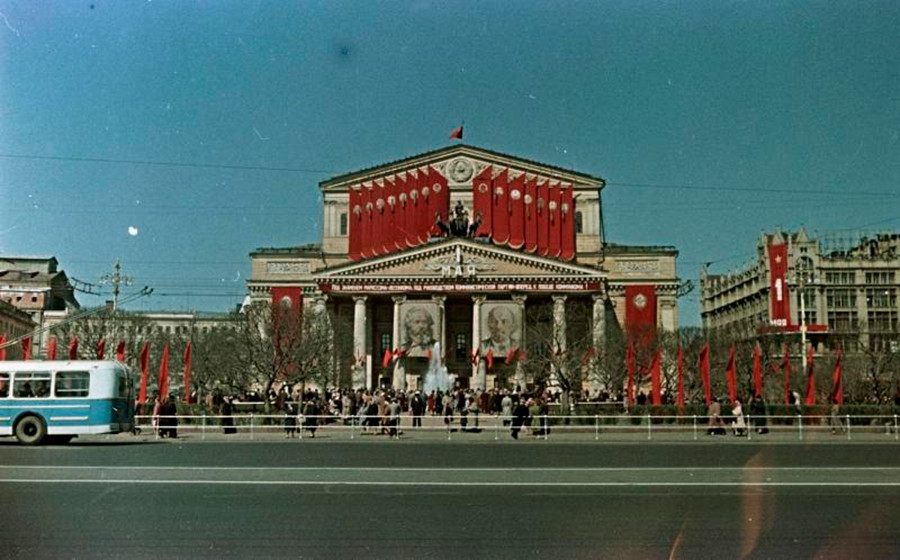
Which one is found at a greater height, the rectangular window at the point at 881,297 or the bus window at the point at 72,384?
the rectangular window at the point at 881,297

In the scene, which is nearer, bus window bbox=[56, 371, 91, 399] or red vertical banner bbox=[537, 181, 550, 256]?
bus window bbox=[56, 371, 91, 399]

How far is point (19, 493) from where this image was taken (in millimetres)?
14094

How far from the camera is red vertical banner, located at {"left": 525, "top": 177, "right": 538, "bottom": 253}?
74.6 metres

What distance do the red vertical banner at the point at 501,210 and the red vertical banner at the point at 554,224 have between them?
3661 mm

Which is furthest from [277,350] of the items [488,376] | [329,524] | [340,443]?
[329,524]

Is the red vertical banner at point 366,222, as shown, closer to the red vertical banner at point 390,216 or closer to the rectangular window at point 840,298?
the red vertical banner at point 390,216

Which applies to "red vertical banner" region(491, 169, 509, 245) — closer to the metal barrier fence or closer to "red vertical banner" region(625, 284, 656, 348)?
"red vertical banner" region(625, 284, 656, 348)

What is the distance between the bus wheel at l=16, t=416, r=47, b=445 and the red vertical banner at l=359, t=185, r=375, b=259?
157ft

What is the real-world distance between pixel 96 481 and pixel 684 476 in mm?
10850

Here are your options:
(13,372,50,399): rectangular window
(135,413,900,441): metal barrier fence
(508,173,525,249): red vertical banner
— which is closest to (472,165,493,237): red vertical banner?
(508,173,525,249): red vertical banner

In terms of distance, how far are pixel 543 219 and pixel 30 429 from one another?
5303 cm

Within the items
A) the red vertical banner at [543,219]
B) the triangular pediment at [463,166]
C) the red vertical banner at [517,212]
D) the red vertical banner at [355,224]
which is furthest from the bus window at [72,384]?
the triangular pediment at [463,166]

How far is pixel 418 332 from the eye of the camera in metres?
70.2

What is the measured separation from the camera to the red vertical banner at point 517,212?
74562mm
